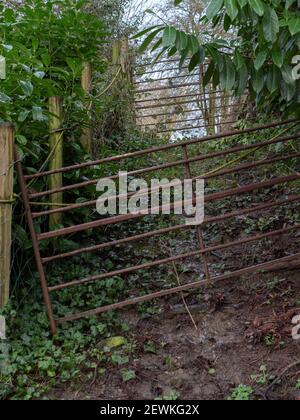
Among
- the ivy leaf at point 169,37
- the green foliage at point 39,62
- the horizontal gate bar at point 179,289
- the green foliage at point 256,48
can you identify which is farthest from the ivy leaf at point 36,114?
the horizontal gate bar at point 179,289

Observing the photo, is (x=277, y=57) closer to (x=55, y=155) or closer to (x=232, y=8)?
(x=232, y=8)

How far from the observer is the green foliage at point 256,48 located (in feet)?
7.55

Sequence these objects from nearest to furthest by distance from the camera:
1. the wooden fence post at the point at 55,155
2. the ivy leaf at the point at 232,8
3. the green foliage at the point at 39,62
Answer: the ivy leaf at the point at 232,8
the green foliage at the point at 39,62
the wooden fence post at the point at 55,155

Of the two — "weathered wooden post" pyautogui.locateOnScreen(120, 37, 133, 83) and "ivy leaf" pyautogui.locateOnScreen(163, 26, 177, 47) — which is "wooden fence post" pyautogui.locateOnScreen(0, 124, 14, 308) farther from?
"weathered wooden post" pyautogui.locateOnScreen(120, 37, 133, 83)

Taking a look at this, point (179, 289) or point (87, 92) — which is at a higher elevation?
point (87, 92)

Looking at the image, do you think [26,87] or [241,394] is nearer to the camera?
[241,394]

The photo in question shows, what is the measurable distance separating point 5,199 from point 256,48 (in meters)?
1.71

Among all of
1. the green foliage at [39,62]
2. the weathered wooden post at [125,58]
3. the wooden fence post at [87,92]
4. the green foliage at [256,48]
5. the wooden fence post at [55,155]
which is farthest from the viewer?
the weathered wooden post at [125,58]

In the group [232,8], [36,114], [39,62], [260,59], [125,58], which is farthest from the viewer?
[125,58]

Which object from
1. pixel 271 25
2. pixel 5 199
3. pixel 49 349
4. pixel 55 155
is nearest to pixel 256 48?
pixel 271 25

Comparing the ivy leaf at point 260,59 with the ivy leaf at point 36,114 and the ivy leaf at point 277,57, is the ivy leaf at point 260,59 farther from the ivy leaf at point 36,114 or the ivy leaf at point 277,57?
the ivy leaf at point 36,114

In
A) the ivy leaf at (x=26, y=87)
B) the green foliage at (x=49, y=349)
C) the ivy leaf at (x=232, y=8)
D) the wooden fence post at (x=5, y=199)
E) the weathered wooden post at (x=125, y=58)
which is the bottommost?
the green foliage at (x=49, y=349)

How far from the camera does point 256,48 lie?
2672mm

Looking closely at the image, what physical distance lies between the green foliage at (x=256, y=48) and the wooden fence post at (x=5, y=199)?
0.98 metres
